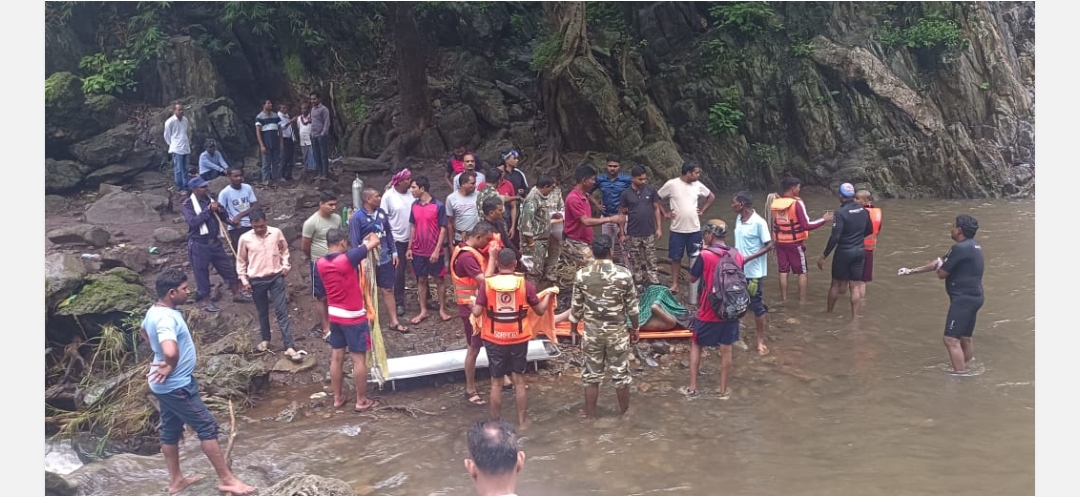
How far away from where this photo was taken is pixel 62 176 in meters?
15.4

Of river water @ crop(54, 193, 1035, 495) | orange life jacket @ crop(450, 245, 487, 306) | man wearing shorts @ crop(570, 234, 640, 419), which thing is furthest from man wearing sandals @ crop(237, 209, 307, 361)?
man wearing shorts @ crop(570, 234, 640, 419)

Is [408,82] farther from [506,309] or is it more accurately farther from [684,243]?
[506,309]

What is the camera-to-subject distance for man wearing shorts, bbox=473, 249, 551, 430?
662 cm

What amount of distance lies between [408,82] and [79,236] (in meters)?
7.42

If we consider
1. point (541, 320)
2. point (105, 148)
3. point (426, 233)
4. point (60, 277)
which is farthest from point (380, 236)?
point (105, 148)

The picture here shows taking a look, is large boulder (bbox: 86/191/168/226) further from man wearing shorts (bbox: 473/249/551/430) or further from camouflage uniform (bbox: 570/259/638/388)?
camouflage uniform (bbox: 570/259/638/388)

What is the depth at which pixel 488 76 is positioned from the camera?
2053cm

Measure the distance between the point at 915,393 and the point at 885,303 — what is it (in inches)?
114

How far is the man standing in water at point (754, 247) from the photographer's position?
8586 millimetres

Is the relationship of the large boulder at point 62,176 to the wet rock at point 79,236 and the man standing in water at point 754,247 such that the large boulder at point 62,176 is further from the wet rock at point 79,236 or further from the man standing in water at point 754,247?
the man standing in water at point 754,247

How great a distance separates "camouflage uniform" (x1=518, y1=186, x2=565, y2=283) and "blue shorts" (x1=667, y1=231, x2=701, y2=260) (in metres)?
1.53

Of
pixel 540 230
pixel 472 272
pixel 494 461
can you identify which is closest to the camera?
pixel 494 461

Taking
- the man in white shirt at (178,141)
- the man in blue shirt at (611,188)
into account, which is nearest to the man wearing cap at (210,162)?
the man in white shirt at (178,141)

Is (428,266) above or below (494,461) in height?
above
